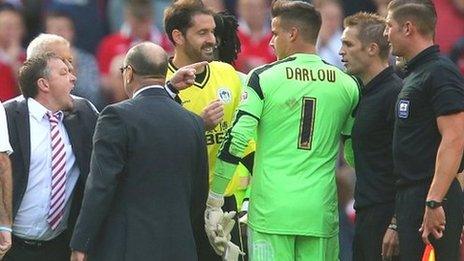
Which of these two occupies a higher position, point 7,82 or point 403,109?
point 403,109

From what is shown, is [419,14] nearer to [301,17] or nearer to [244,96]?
[301,17]

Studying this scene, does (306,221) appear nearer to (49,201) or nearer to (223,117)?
(223,117)

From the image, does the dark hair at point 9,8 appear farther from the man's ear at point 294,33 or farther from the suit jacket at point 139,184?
the suit jacket at point 139,184

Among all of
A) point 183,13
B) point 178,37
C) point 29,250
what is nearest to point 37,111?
point 29,250

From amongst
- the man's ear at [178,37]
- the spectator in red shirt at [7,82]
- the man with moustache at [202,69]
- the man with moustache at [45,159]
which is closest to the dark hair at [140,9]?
the spectator in red shirt at [7,82]

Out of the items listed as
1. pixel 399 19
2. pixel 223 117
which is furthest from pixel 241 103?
pixel 399 19

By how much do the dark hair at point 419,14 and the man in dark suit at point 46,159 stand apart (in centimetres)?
218

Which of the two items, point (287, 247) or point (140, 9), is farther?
point (140, 9)

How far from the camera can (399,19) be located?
368 inches

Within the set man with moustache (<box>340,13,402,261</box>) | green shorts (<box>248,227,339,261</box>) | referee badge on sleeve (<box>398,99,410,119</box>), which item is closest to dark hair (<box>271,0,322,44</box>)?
man with moustache (<box>340,13,402,261</box>)

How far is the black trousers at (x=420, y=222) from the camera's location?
918 centimetres

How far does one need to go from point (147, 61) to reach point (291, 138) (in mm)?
1120

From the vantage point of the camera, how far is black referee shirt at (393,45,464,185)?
907 centimetres

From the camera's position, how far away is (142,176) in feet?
29.5
